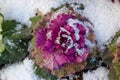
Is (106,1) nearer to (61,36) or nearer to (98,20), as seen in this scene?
(98,20)

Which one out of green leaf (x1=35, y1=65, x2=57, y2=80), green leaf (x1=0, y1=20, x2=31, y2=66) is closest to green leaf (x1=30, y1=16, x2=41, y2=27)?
green leaf (x1=0, y1=20, x2=31, y2=66)

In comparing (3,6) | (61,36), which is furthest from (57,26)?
(3,6)

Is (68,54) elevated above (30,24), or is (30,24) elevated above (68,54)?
(30,24)

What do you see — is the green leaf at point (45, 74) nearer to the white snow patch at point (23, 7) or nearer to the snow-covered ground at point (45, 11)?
the snow-covered ground at point (45, 11)

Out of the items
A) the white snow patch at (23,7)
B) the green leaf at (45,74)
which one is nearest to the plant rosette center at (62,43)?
the green leaf at (45,74)

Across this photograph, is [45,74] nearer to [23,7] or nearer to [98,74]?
[98,74]

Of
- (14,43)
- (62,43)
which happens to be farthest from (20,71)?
(62,43)
